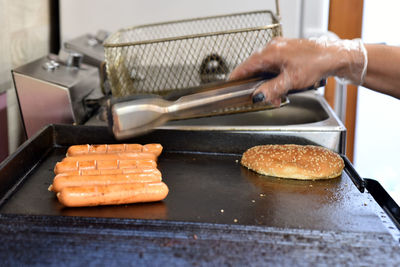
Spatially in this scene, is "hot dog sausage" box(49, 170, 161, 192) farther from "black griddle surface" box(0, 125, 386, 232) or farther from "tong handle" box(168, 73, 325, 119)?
"tong handle" box(168, 73, 325, 119)

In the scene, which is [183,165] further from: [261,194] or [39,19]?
[39,19]

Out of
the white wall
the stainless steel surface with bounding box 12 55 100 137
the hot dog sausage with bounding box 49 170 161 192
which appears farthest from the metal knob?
the white wall

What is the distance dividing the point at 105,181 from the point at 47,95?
0.79 m

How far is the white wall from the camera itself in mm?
3371

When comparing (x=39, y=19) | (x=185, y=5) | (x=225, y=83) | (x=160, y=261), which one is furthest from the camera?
(x=185, y=5)

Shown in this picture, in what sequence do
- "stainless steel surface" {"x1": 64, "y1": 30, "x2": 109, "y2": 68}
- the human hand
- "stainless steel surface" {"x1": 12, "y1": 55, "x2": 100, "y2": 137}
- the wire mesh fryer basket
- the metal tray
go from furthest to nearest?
"stainless steel surface" {"x1": 64, "y1": 30, "x2": 109, "y2": 68} → "stainless steel surface" {"x1": 12, "y1": 55, "x2": 100, "y2": 137} → the wire mesh fryer basket → the human hand → the metal tray

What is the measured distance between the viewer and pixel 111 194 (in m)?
1.46

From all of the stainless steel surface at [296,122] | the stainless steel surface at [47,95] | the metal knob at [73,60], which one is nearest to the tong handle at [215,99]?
the stainless steel surface at [296,122]

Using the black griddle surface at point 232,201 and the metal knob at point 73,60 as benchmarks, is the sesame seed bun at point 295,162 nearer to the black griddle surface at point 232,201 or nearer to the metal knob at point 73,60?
the black griddle surface at point 232,201

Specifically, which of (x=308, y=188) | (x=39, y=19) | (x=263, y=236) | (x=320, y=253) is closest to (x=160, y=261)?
(x=263, y=236)

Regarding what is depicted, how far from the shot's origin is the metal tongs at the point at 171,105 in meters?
1.33

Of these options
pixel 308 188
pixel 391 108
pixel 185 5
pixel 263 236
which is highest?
pixel 185 5

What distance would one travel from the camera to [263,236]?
1278 millimetres

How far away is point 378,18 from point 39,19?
228cm
